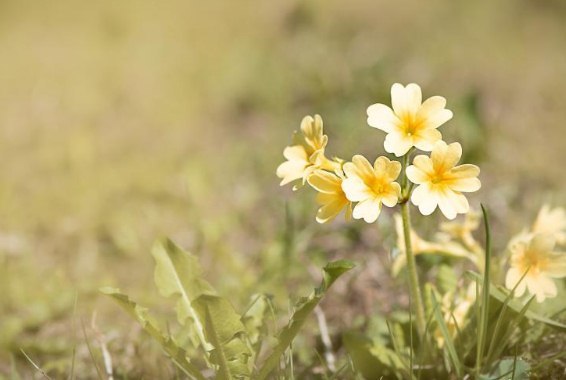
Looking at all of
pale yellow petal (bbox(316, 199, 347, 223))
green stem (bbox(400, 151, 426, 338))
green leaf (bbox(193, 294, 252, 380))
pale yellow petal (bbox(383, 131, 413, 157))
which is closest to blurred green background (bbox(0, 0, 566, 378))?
green leaf (bbox(193, 294, 252, 380))

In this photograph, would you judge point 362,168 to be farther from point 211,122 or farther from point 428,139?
point 211,122

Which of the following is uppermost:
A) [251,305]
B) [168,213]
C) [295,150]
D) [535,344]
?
[295,150]

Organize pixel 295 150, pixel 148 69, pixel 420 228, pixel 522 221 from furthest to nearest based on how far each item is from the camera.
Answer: pixel 148 69
pixel 522 221
pixel 420 228
pixel 295 150

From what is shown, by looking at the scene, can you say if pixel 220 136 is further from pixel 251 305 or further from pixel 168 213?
pixel 251 305

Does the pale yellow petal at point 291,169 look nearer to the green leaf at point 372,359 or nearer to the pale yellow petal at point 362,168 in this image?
the pale yellow petal at point 362,168

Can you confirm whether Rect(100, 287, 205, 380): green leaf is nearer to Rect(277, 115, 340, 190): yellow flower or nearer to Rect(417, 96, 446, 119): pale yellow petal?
Rect(277, 115, 340, 190): yellow flower

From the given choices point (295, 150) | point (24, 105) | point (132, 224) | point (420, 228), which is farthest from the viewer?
point (24, 105)

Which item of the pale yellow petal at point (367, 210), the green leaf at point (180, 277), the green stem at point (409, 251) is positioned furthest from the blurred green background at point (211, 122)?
the pale yellow petal at point (367, 210)

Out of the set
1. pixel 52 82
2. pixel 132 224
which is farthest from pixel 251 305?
pixel 52 82
